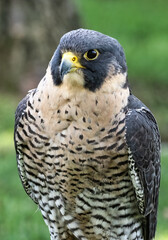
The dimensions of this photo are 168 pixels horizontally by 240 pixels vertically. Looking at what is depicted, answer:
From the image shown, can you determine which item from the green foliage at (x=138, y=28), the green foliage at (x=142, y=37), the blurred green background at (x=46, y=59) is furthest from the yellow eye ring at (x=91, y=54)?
the green foliage at (x=138, y=28)

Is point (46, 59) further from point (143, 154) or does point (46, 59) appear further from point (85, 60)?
point (85, 60)

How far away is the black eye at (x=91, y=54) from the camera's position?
13.5 ft

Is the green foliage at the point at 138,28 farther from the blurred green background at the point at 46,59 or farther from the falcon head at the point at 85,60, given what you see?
the falcon head at the point at 85,60

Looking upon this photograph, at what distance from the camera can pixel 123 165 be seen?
4.33 meters

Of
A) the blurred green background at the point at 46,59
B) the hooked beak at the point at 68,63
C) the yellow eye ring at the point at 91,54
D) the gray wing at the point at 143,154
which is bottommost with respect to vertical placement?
the gray wing at the point at 143,154

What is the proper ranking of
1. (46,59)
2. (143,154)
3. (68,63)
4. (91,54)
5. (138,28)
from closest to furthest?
(68,63) → (91,54) → (143,154) → (46,59) → (138,28)

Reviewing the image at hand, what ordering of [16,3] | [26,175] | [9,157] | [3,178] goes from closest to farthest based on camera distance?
[26,175] → [3,178] → [9,157] → [16,3]

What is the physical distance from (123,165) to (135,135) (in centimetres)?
22

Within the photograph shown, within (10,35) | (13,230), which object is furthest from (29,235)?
(10,35)

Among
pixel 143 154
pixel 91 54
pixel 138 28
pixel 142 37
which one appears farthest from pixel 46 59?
pixel 91 54

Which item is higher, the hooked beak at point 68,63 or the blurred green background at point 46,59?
the blurred green background at point 46,59

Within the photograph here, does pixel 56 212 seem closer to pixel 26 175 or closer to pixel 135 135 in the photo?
pixel 26 175

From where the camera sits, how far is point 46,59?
10.5m

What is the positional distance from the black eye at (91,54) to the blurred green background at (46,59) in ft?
5.19
